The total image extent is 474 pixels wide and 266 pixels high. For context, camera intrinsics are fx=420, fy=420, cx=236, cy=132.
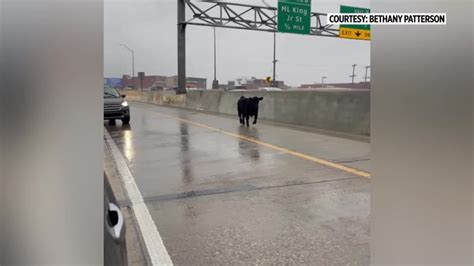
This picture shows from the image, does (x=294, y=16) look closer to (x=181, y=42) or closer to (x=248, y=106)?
(x=181, y=42)

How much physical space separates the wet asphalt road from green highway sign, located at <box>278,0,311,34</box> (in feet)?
37.8

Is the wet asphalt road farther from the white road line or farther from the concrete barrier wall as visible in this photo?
the concrete barrier wall

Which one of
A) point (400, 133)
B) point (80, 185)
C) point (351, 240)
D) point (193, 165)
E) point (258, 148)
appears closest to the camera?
point (80, 185)

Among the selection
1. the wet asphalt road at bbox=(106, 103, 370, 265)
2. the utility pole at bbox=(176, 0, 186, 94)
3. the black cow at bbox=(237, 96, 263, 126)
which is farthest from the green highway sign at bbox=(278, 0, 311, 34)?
the wet asphalt road at bbox=(106, 103, 370, 265)

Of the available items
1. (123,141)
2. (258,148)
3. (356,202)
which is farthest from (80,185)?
(123,141)

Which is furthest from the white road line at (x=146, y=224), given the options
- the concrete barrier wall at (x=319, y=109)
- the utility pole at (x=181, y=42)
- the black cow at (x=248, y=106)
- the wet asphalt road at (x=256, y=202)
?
the utility pole at (x=181, y=42)

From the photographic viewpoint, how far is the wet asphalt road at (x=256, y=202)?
3463mm

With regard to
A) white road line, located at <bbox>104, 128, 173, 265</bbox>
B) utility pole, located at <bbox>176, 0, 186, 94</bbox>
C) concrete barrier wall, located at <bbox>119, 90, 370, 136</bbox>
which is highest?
utility pole, located at <bbox>176, 0, 186, 94</bbox>

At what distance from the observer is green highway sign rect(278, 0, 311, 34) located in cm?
1980

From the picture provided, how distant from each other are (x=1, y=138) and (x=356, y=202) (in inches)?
175

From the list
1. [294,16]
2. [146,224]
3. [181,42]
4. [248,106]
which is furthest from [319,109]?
[181,42]

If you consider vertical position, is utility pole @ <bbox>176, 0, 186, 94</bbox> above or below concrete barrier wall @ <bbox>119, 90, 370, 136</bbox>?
above

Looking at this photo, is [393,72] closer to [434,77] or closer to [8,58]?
[434,77]

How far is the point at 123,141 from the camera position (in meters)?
10.7
